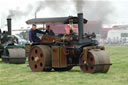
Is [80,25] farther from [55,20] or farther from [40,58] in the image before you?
[40,58]

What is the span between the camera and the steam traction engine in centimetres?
1227

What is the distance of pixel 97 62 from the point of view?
11.9 meters

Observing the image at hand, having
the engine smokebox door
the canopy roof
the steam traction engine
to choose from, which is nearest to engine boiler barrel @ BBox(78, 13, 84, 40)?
the steam traction engine

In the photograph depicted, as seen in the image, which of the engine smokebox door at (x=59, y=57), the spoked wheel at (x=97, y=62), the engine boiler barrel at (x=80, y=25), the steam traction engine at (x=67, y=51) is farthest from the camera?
the engine smokebox door at (x=59, y=57)

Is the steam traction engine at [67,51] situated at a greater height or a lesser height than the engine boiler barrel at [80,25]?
lesser

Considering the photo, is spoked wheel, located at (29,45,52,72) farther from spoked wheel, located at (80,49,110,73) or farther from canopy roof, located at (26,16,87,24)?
spoked wheel, located at (80,49,110,73)

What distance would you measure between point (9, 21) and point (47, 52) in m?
7.84

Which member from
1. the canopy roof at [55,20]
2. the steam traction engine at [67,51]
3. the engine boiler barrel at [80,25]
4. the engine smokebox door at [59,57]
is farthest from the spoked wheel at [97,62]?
the canopy roof at [55,20]

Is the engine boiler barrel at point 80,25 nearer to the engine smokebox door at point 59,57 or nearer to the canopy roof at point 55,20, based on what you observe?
the canopy roof at point 55,20

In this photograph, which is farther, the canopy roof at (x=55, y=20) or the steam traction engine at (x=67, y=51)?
the canopy roof at (x=55, y=20)

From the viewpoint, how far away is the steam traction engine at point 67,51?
40.3 ft

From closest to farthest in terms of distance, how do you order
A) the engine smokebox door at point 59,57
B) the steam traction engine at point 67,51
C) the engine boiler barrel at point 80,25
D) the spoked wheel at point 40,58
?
the steam traction engine at point 67,51 → the engine boiler barrel at point 80,25 → the engine smokebox door at point 59,57 → the spoked wheel at point 40,58

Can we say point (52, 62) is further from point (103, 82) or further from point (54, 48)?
point (103, 82)

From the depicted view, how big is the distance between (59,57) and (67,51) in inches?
13.0
